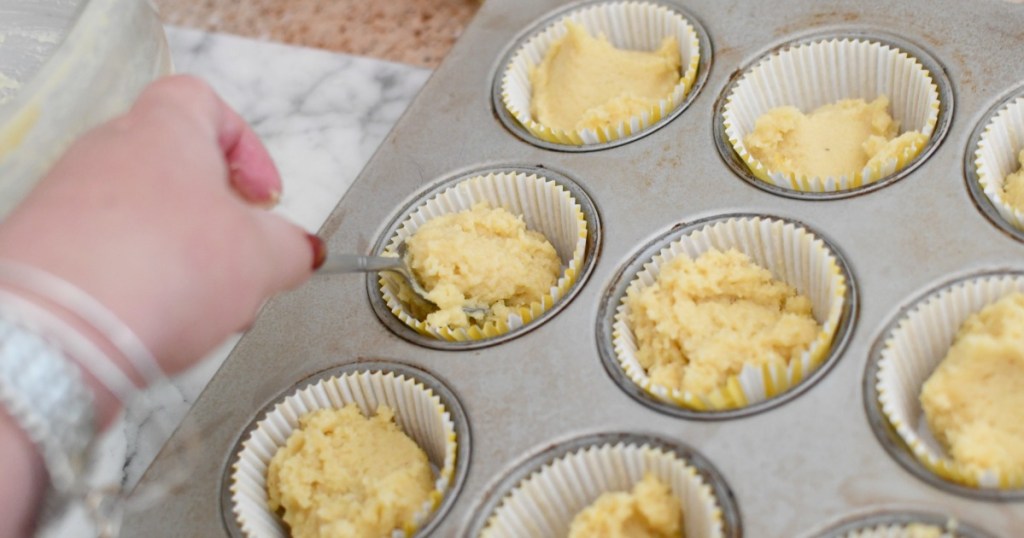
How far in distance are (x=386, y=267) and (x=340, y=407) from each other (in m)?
0.24

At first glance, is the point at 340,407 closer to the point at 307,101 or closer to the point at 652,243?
the point at 652,243

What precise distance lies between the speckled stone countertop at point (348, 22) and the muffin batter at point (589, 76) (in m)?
0.42

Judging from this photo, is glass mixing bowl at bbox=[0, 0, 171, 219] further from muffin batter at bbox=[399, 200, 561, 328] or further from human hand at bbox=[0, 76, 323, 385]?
muffin batter at bbox=[399, 200, 561, 328]

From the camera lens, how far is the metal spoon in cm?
132

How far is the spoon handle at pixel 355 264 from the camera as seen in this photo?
129 cm

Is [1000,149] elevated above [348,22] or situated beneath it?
elevated above

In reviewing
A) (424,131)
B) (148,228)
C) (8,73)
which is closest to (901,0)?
(424,131)

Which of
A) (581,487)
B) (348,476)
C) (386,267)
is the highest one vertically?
(386,267)

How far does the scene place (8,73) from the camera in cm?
160

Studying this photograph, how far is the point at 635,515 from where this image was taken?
4.19ft

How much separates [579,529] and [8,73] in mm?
1221

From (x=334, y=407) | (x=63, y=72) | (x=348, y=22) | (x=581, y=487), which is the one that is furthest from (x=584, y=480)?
(x=348, y=22)

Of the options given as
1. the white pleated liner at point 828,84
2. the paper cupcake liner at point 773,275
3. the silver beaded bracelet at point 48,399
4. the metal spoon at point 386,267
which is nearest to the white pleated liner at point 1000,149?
the white pleated liner at point 828,84

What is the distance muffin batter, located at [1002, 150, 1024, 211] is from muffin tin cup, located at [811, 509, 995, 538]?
528mm
